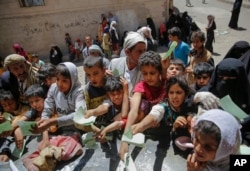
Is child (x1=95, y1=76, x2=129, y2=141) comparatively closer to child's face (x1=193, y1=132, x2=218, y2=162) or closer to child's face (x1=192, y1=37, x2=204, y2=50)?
child's face (x1=193, y1=132, x2=218, y2=162)

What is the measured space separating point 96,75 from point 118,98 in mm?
328

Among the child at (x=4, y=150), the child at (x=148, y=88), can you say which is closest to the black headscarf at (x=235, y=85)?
the child at (x=148, y=88)

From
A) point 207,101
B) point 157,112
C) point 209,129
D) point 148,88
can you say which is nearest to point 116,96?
point 148,88

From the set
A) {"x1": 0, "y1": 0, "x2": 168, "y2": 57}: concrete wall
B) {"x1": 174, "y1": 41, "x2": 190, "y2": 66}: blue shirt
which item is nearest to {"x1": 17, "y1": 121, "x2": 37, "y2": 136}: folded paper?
{"x1": 174, "y1": 41, "x2": 190, "y2": 66}: blue shirt

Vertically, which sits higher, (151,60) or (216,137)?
(151,60)

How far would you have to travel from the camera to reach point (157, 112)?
2.01m

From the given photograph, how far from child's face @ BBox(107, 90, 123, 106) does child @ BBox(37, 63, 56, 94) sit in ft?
3.29

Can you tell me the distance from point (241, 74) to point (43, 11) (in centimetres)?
1073

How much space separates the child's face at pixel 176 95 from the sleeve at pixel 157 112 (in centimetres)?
11

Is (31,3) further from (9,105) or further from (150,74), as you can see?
(150,74)

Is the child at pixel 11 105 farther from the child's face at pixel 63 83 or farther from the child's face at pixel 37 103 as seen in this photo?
the child's face at pixel 63 83

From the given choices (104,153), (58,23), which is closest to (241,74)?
(104,153)

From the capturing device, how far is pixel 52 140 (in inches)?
87.0

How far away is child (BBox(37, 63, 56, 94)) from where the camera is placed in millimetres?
3002
